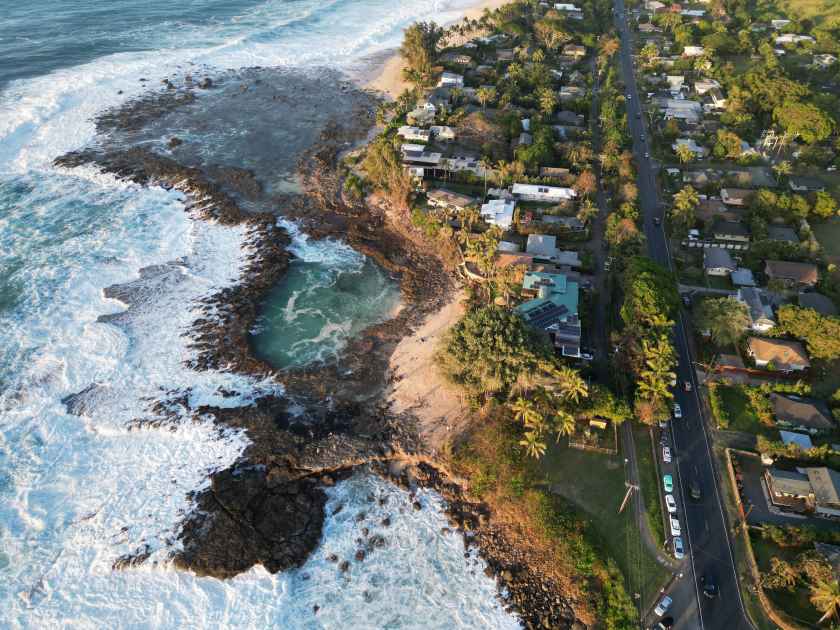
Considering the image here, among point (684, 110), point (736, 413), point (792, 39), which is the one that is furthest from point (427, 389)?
point (792, 39)

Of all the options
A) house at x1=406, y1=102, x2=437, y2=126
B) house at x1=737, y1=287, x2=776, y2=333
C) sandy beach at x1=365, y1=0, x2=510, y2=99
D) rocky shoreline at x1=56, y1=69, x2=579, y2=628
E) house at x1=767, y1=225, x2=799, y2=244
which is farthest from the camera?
sandy beach at x1=365, y1=0, x2=510, y2=99

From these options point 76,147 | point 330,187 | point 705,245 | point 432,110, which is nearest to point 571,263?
point 705,245

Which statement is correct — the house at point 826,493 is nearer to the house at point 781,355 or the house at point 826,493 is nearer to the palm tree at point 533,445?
the house at point 781,355

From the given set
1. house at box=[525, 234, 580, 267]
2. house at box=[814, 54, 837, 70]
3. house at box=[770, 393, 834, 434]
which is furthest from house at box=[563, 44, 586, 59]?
house at box=[770, 393, 834, 434]

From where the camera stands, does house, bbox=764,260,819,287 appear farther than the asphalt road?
Yes

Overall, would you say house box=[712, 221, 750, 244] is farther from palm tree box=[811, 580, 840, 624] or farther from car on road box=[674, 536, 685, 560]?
palm tree box=[811, 580, 840, 624]

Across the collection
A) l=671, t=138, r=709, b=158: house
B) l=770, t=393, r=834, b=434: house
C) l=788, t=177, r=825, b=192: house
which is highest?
l=671, t=138, r=709, b=158: house
